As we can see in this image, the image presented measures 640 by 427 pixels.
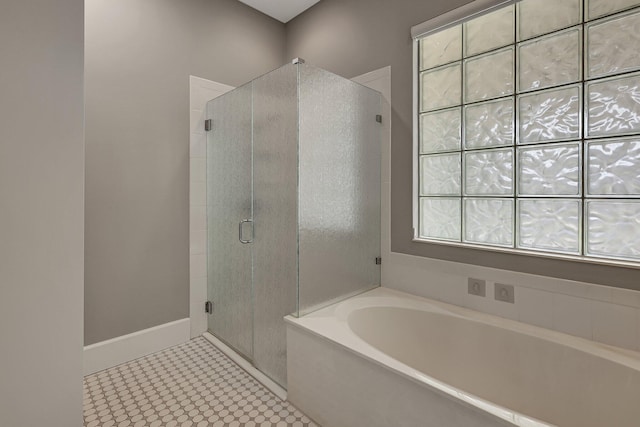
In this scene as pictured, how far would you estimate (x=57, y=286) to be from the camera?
0.69m

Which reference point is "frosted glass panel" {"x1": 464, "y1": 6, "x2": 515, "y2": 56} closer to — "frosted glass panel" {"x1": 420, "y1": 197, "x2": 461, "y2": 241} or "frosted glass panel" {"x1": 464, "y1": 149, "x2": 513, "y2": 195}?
"frosted glass panel" {"x1": 464, "y1": 149, "x2": 513, "y2": 195}

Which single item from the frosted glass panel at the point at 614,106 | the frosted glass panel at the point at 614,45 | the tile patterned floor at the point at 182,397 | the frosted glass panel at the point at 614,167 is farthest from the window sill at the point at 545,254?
the tile patterned floor at the point at 182,397

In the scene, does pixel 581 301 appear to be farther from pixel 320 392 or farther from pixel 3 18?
pixel 3 18

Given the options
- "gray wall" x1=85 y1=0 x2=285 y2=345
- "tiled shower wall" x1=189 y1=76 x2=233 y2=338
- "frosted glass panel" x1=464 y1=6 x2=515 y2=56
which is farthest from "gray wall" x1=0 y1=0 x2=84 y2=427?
"frosted glass panel" x1=464 y1=6 x2=515 y2=56

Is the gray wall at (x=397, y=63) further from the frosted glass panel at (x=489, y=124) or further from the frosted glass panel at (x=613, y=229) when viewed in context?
the frosted glass panel at (x=489, y=124)

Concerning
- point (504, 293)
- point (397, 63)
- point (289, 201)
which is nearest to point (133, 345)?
point (289, 201)

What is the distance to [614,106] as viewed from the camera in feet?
4.64

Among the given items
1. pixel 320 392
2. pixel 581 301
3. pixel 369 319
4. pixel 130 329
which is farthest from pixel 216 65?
pixel 581 301

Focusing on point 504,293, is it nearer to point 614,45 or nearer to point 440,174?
point 440,174

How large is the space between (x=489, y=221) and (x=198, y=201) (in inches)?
82.1

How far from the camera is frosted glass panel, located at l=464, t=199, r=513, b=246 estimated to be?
1745 millimetres

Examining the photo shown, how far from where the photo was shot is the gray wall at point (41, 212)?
2.08 ft

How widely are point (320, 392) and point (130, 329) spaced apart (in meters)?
1.47

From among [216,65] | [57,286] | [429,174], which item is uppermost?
[216,65]
